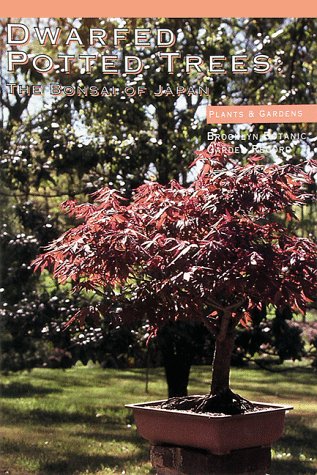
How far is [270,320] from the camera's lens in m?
5.54

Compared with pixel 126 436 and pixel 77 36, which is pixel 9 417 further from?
pixel 77 36

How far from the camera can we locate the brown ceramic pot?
3499 mm

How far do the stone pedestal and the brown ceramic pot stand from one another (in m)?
0.03

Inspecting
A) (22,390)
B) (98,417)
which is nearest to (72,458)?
(98,417)

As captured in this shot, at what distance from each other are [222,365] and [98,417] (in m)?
2.52

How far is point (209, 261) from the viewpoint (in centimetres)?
340

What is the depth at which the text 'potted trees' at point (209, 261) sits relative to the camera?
135 inches

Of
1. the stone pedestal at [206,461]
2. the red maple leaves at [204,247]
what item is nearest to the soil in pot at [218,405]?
the stone pedestal at [206,461]

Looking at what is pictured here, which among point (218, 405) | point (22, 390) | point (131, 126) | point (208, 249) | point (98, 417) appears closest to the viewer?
point (208, 249)

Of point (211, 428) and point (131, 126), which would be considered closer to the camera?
point (211, 428)

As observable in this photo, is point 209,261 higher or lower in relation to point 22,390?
higher

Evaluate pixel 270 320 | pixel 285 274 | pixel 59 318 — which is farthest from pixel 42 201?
pixel 285 274

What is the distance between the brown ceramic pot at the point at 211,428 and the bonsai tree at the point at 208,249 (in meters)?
0.17

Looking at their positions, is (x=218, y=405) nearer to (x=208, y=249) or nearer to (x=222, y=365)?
(x=222, y=365)
